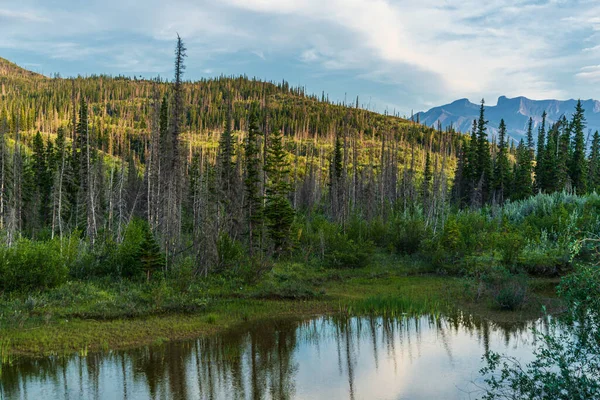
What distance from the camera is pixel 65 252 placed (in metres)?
31.6

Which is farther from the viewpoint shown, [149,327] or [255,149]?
[255,149]

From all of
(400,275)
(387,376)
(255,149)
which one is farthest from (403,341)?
(255,149)

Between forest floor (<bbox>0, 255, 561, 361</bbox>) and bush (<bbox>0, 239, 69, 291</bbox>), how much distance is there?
86 cm

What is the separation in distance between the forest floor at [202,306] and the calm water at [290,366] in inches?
60.9

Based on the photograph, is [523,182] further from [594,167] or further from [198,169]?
[198,169]

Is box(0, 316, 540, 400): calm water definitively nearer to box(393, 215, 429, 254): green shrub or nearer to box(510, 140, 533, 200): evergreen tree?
box(393, 215, 429, 254): green shrub

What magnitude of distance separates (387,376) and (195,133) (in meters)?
130

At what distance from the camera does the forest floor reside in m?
20.0

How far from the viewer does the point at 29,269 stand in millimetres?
25016

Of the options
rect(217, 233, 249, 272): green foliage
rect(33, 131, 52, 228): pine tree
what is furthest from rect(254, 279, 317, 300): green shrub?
rect(33, 131, 52, 228): pine tree

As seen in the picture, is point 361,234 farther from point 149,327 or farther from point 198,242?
point 149,327

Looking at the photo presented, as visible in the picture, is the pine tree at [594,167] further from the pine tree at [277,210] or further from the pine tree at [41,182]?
the pine tree at [41,182]

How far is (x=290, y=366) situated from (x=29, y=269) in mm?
15574

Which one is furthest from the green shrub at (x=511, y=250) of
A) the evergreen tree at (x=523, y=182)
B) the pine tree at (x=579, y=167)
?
the pine tree at (x=579, y=167)
